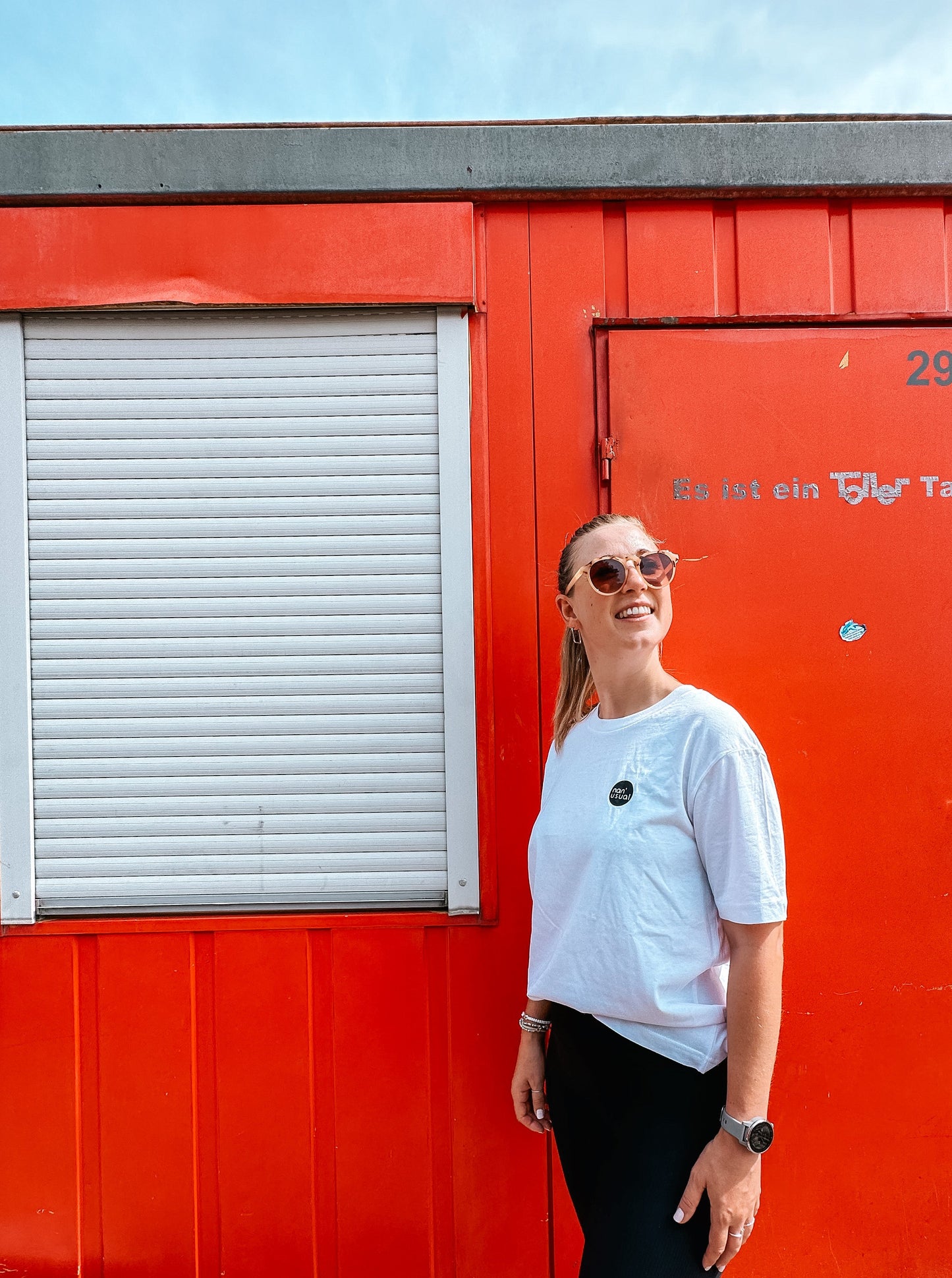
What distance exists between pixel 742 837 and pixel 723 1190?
2.18ft

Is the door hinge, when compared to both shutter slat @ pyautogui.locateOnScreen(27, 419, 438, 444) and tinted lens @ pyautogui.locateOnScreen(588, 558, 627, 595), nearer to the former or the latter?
shutter slat @ pyautogui.locateOnScreen(27, 419, 438, 444)

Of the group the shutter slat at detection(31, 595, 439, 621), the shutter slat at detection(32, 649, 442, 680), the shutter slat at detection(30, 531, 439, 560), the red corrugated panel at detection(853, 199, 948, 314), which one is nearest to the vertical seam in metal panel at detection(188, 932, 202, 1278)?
the shutter slat at detection(32, 649, 442, 680)

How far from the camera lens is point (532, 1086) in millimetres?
1837

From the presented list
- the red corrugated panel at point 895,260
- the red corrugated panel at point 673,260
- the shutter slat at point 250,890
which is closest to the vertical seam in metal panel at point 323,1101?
the shutter slat at point 250,890

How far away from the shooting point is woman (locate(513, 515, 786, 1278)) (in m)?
1.40

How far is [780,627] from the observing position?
2.22m

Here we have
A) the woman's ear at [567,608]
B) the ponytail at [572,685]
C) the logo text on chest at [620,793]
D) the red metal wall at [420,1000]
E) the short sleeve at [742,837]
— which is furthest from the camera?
the red metal wall at [420,1000]

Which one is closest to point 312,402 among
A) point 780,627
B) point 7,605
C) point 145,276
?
point 145,276

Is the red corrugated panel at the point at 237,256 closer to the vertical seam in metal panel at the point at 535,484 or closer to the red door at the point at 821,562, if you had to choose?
the vertical seam in metal panel at the point at 535,484

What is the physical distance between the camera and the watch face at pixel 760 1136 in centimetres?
138

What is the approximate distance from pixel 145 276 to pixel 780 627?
2112mm

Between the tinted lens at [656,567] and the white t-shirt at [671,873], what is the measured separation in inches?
10.4

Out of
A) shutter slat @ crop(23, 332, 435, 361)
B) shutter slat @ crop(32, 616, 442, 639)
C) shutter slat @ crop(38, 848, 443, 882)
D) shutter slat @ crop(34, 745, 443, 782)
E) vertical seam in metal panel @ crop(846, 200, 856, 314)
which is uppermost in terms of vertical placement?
vertical seam in metal panel @ crop(846, 200, 856, 314)

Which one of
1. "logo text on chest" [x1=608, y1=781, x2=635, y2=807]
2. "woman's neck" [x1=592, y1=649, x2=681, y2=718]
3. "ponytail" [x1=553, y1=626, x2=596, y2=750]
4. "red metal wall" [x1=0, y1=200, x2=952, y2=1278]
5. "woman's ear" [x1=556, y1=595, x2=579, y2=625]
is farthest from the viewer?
"red metal wall" [x1=0, y1=200, x2=952, y2=1278]
